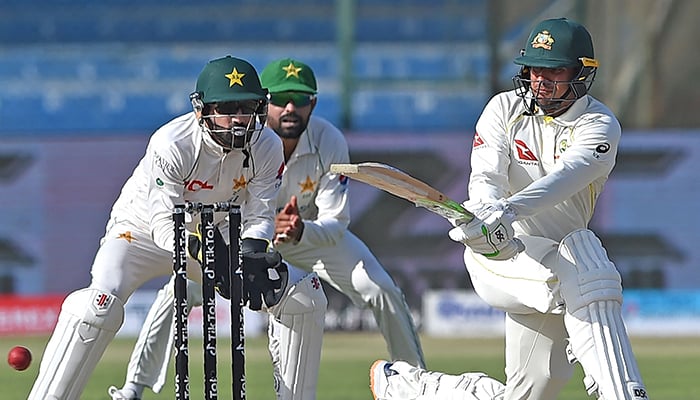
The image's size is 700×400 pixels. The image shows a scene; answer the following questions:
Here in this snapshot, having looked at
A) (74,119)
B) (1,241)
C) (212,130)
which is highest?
(212,130)

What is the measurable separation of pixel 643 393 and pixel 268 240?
4.53 ft

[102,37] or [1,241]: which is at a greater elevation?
[102,37]

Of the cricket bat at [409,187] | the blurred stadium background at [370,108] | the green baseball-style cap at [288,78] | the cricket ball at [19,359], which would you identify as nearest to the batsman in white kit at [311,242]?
the green baseball-style cap at [288,78]

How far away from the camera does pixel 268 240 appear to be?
4.77m

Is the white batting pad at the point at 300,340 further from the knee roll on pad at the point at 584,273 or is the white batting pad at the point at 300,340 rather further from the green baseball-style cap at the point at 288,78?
the green baseball-style cap at the point at 288,78

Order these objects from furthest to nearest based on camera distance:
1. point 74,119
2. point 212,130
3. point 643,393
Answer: point 74,119 → point 212,130 → point 643,393

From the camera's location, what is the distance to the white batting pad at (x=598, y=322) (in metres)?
4.32

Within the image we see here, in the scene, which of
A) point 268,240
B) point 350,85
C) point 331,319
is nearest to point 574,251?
point 268,240

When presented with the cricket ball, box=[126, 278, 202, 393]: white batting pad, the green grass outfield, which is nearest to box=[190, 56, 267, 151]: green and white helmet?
the cricket ball

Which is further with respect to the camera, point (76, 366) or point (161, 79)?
point (161, 79)

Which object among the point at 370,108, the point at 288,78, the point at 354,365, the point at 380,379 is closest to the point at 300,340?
the point at 380,379

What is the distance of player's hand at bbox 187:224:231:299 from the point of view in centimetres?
429

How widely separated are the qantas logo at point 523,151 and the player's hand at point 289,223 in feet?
4.59

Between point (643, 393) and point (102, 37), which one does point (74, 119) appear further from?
point (643, 393)
